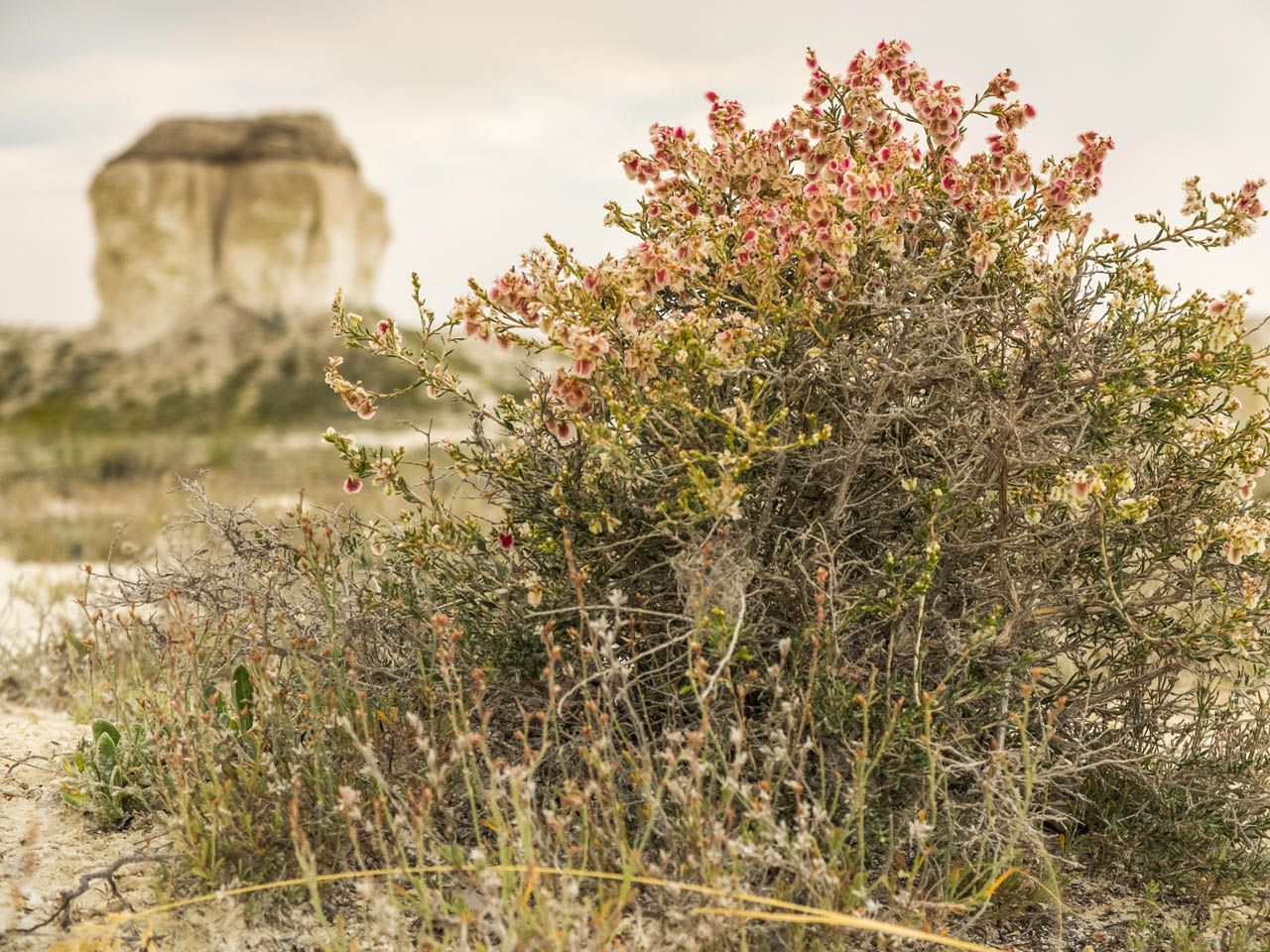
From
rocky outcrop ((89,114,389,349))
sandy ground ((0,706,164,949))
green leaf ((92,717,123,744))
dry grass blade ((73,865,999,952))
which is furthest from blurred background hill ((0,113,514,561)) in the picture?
dry grass blade ((73,865,999,952))

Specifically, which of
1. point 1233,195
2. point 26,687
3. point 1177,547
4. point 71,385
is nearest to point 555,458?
point 1177,547

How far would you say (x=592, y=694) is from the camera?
126 inches

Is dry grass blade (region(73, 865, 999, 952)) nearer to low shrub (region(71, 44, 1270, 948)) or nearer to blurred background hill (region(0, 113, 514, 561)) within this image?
low shrub (region(71, 44, 1270, 948))

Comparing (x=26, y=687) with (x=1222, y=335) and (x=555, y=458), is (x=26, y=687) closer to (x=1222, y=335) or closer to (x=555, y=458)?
(x=555, y=458)

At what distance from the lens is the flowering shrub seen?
2955 millimetres

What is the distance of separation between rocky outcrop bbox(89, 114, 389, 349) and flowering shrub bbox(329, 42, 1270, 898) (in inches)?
1216

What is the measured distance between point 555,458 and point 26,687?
3.38m

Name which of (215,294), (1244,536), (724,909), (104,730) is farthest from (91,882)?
(215,294)

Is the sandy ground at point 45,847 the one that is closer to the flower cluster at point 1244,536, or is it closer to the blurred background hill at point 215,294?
the flower cluster at point 1244,536

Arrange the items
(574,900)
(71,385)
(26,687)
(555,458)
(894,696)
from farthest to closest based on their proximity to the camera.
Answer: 1. (71,385)
2. (26,687)
3. (555,458)
4. (894,696)
5. (574,900)

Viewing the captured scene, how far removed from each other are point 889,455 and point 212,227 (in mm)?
32924

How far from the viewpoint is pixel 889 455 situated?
10.4 feet

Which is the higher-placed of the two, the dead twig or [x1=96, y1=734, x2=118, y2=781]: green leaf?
[x1=96, y1=734, x2=118, y2=781]: green leaf

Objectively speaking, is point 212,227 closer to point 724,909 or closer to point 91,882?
point 91,882
